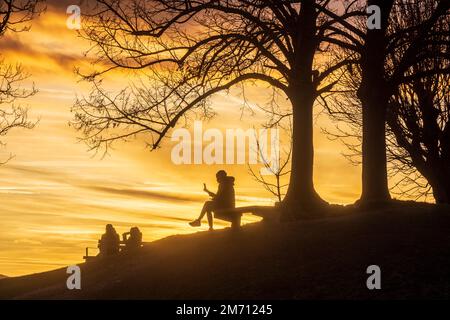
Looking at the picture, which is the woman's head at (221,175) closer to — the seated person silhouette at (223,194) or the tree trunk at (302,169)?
the seated person silhouette at (223,194)

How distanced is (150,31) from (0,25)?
5119 millimetres

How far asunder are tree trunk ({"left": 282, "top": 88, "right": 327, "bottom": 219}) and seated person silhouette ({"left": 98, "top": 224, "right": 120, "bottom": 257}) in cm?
569

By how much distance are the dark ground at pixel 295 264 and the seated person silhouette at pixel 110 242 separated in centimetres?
158

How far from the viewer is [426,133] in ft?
114

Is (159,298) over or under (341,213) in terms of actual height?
under

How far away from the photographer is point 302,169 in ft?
88.0

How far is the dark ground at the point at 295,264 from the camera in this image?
16.4m

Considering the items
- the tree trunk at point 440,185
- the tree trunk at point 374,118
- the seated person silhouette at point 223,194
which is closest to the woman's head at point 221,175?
the seated person silhouette at point 223,194

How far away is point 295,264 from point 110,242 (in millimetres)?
9925

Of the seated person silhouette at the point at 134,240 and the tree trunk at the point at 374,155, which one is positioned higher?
the tree trunk at the point at 374,155

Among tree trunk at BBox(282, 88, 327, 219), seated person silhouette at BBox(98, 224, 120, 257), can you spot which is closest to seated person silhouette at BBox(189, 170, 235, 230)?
tree trunk at BBox(282, 88, 327, 219)
